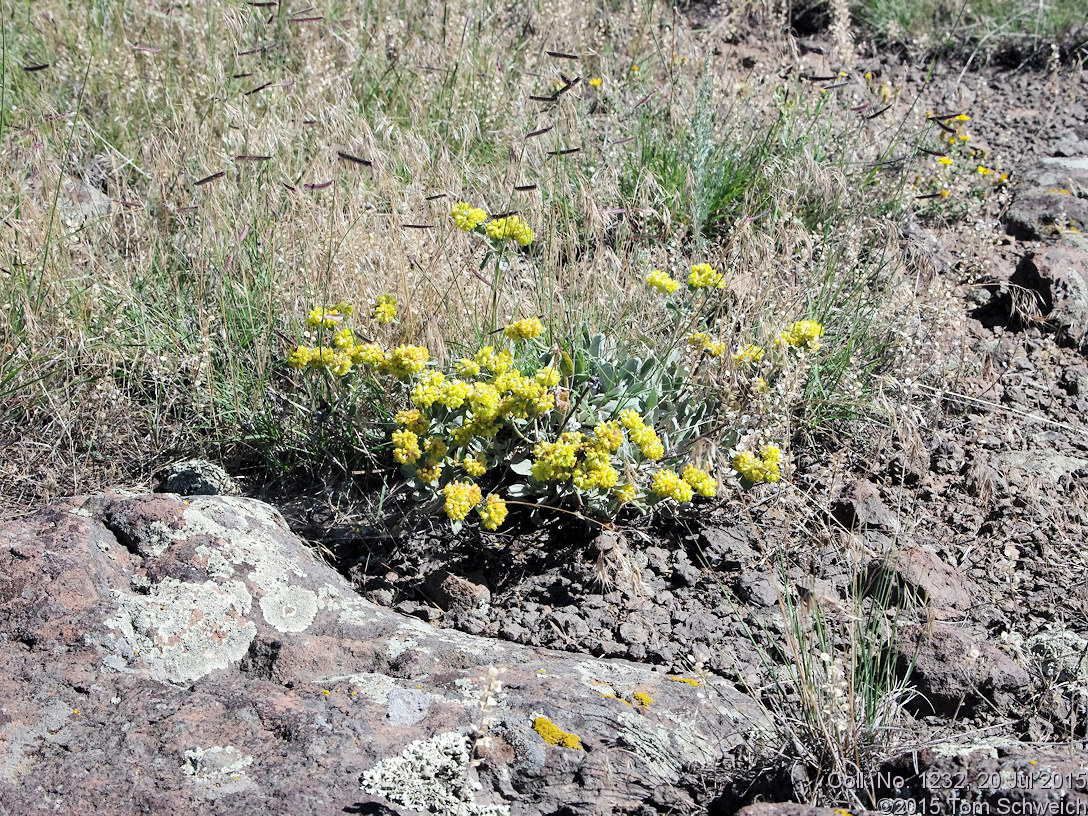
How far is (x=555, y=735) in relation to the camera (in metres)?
1.81

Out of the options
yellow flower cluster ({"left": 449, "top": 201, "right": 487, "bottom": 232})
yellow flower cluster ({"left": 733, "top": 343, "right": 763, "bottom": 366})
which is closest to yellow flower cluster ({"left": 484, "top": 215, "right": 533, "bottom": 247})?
yellow flower cluster ({"left": 449, "top": 201, "right": 487, "bottom": 232})

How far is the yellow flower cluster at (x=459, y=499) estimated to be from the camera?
242 centimetres

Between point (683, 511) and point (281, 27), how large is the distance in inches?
148

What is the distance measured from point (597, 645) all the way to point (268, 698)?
0.93 meters

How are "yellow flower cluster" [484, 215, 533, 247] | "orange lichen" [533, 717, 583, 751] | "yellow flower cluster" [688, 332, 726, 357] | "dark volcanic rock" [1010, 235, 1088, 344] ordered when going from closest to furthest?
"orange lichen" [533, 717, 583, 751] → "yellow flower cluster" [484, 215, 533, 247] → "yellow flower cluster" [688, 332, 726, 357] → "dark volcanic rock" [1010, 235, 1088, 344]

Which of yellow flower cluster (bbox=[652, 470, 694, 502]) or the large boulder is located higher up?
yellow flower cluster (bbox=[652, 470, 694, 502])

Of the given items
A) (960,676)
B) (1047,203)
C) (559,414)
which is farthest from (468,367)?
(1047,203)

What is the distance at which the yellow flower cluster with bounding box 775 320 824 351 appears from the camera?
292 cm

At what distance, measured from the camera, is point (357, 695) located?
189cm

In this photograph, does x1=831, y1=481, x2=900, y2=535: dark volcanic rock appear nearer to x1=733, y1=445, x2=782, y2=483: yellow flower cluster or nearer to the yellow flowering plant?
the yellow flowering plant

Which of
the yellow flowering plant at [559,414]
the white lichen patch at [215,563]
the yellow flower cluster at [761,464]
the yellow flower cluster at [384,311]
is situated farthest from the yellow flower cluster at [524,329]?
the white lichen patch at [215,563]

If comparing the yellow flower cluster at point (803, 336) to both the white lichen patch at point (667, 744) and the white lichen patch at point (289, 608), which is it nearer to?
the white lichen patch at point (667, 744)

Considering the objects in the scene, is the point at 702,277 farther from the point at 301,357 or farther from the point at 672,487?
the point at 301,357

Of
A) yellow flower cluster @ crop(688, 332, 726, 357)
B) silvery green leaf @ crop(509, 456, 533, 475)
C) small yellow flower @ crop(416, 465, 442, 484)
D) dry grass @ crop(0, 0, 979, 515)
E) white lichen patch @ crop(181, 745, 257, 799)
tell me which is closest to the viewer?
white lichen patch @ crop(181, 745, 257, 799)
